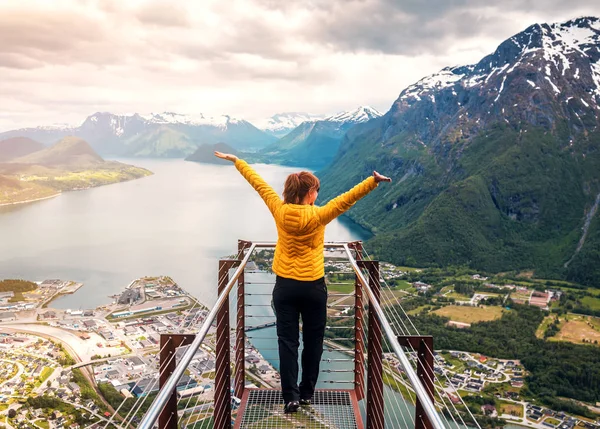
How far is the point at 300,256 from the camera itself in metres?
2.70

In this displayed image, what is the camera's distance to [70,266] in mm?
38750

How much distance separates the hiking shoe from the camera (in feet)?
9.67

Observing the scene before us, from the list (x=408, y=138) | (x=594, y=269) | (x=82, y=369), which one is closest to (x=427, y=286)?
(x=594, y=269)

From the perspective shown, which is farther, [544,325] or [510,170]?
[510,170]

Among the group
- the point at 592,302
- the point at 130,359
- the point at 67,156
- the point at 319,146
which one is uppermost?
the point at 319,146

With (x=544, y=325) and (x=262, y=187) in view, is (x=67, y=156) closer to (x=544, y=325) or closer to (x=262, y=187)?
(x=544, y=325)

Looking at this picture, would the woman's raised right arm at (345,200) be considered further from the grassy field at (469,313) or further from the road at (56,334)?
the grassy field at (469,313)

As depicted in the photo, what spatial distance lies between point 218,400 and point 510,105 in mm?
69005

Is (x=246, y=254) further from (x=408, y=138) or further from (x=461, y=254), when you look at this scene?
(x=408, y=138)

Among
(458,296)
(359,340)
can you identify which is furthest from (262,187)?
(458,296)

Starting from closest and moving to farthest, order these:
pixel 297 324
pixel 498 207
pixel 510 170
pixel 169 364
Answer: pixel 169 364
pixel 297 324
pixel 498 207
pixel 510 170

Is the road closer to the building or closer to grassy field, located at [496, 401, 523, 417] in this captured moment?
the building

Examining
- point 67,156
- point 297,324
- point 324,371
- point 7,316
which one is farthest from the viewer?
point 67,156

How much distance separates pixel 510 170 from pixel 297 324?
60.4 m
